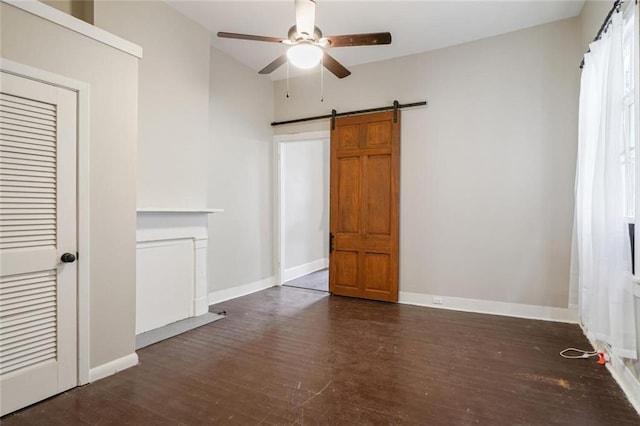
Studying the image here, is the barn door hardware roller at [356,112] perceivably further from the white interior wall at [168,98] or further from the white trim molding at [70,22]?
the white trim molding at [70,22]

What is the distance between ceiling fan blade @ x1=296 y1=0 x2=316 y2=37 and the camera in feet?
7.63

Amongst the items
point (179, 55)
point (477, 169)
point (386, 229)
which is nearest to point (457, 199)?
point (477, 169)

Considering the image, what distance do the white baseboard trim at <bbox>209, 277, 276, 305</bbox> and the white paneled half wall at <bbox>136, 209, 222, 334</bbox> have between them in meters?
0.39

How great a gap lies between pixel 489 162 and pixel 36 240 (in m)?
4.23

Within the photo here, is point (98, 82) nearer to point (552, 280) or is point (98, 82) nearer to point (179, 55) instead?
point (179, 55)

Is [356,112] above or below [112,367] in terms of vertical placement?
above

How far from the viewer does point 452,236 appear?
4109 mm

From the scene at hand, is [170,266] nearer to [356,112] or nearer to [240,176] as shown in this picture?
[240,176]

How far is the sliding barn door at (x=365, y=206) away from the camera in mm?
4383

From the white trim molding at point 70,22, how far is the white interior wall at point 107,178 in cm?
3

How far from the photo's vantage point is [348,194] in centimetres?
466

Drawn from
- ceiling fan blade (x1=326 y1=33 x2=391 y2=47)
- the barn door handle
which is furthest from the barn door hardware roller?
the barn door handle

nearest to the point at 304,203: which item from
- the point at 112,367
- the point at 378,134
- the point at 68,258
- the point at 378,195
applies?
the point at 378,195

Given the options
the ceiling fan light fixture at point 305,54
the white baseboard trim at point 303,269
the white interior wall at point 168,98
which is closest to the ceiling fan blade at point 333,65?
the ceiling fan light fixture at point 305,54
